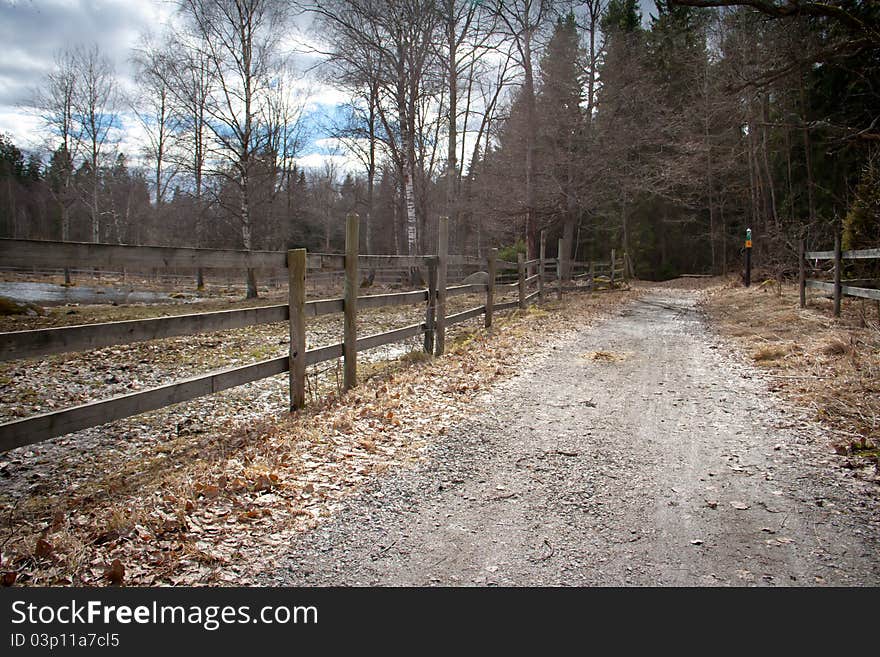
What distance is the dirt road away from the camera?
2561 millimetres

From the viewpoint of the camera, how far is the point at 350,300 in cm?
589

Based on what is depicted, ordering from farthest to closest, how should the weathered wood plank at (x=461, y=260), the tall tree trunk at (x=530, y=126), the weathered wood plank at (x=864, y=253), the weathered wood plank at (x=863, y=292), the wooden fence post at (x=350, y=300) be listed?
1. the tall tree trunk at (x=530, y=126)
2. the weathered wood plank at (x=461, y=260)
3. the weathered wood plank at (x=864, y=253)
4. the weathered wood plank at (x=863, y=292)
5. the wooden fence post at (x=350, y=300)

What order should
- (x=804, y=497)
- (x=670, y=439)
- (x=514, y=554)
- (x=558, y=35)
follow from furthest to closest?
(x=558, y=35) → (x=670, y=439) → (x=804, y=497) → (x=514, y=554)

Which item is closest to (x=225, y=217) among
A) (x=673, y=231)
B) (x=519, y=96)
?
(x=519, y=96)

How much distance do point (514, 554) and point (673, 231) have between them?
3756cm

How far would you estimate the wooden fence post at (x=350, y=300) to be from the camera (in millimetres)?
5875

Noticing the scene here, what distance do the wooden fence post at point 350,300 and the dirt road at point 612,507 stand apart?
1.59m

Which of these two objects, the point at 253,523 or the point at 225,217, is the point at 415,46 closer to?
the point at 225,217

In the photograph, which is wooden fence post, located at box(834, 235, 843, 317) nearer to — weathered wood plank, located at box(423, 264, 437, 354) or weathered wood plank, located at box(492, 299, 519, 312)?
weathered wood plank, located at box(492, 299, 519, 312)

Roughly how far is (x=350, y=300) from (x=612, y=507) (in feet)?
11.8

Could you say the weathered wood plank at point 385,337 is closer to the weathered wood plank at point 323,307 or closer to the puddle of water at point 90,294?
the weathered wood plank at point 323,307

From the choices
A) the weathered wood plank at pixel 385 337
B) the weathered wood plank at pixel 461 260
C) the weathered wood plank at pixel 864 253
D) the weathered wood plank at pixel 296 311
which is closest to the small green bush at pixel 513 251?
the weathered wood plank at pixel 461 260

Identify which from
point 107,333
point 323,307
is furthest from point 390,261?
point 107,333

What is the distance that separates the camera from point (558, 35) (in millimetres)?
21312
